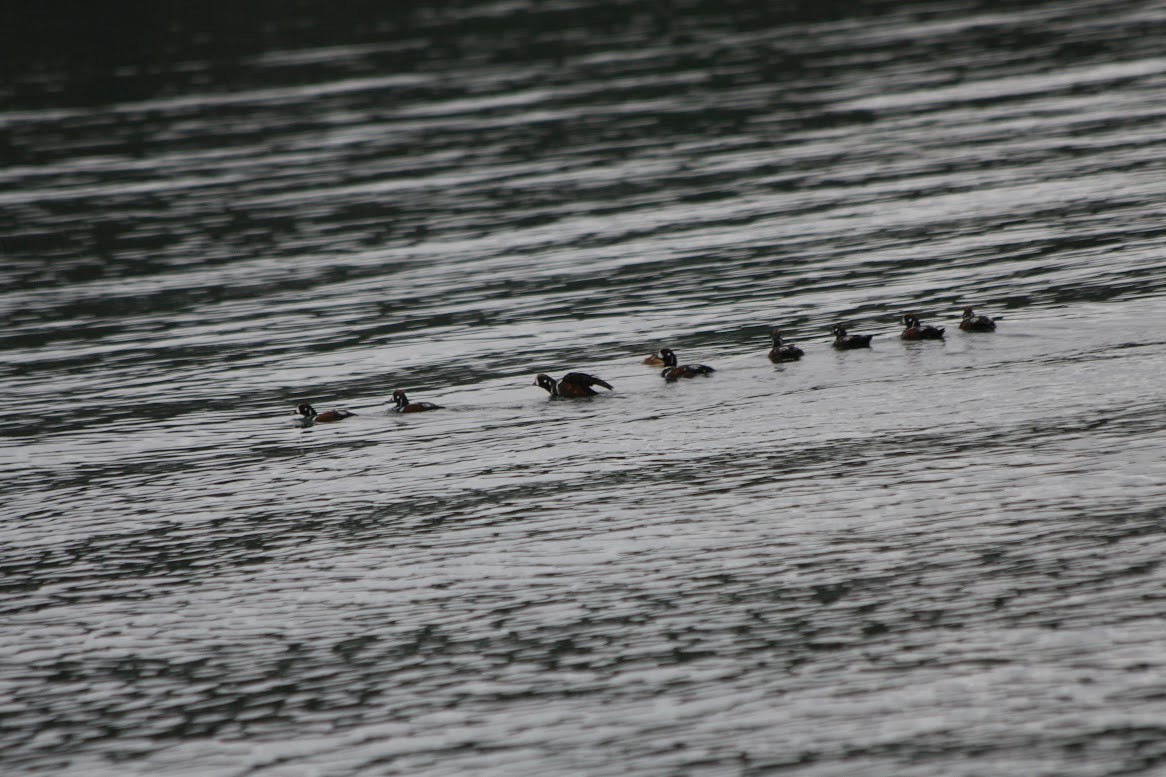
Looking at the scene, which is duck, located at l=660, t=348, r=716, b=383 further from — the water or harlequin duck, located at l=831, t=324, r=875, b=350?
harlequin duck, located at l=831, t=324, r=875, b=350

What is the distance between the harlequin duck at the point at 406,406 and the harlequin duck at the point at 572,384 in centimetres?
139

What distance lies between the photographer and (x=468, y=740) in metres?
12.4

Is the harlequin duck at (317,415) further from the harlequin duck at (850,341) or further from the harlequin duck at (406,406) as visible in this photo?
the harlequin duck at (850,341)

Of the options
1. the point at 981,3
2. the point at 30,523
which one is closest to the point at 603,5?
the point at 981,3

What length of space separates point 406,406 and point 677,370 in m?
3.43

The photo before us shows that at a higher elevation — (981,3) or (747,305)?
(981,3)

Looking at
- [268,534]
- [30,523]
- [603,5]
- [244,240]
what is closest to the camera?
[268,534]

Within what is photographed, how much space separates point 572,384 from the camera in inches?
842

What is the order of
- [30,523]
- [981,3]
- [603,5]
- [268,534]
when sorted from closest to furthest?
1. [268,534]
2. [30,523]
3. [981,3]
4. [603,5]

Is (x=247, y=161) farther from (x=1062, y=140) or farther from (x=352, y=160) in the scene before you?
(x=1062, y=140)

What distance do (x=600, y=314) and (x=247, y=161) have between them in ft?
80.9

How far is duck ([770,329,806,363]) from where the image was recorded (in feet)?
71.8

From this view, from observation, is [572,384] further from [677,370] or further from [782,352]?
[782,352]

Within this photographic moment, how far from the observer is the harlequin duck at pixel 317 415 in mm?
21812
